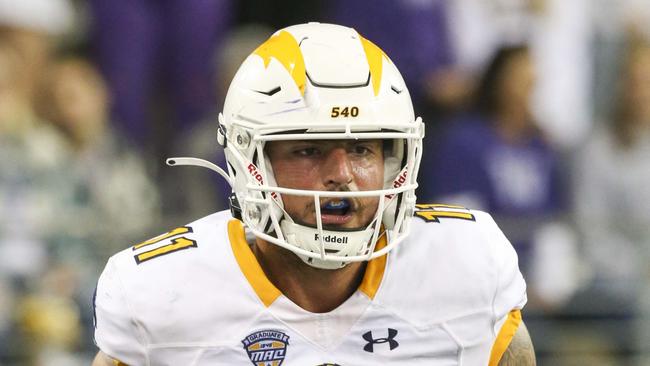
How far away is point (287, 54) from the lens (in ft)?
9.34

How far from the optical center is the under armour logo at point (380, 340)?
9.39 feet

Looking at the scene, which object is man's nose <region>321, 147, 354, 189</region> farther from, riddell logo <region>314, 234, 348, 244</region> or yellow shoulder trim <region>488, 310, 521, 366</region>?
yellow shoulder trim <region>488, 310, 521, 366</region>

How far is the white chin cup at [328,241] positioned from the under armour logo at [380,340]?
0.21 metres

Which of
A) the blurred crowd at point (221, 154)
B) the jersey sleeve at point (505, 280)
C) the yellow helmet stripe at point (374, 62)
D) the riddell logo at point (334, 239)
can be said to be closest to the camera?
the riddell logo at point (334, 239)

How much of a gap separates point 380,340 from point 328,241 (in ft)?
1.03

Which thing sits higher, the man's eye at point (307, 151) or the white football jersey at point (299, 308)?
the man's eye at point (307, 151)

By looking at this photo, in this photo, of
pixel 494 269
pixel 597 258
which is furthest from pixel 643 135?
pixel 494 269

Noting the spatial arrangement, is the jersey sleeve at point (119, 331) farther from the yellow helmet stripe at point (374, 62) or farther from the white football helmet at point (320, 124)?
the yellow helmet stripe at point (374, 62)

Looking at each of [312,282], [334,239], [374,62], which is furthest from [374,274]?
[374,62]

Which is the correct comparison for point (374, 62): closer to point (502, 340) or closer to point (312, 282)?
point (312, 282)

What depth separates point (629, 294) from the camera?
5.13 metres

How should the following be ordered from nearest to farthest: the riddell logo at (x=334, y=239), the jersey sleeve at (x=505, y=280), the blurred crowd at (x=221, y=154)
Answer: the riddell logo at (x=334, y=239) → the jersey sleeve at (x=505, y=280) → the blurred crowd at (x=221, y=154)

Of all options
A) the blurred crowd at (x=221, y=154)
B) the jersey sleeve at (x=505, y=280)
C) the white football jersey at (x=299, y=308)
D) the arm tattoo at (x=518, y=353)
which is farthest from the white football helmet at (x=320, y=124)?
the blurred crowd at (x=221, y=154)

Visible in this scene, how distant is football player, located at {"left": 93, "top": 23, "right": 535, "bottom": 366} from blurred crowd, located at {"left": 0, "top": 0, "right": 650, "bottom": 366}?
184 centimetres
